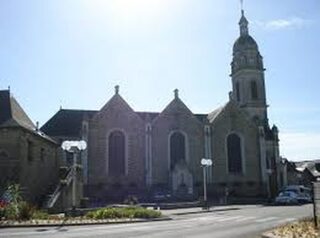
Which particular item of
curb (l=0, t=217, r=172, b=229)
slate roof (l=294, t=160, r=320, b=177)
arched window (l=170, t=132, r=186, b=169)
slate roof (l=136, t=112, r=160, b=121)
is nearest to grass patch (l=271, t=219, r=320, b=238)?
curb (l=0, t=217, r=172, b=229)

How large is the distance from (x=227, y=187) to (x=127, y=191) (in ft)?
35.3

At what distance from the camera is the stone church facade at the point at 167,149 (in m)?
46.9

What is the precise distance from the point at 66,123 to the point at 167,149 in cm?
1159

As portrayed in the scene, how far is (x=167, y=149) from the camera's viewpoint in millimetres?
48906

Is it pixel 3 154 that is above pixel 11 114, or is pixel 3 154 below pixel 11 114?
below

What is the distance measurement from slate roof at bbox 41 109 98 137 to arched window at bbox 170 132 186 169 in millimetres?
9172

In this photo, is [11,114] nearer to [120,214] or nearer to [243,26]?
[120,214]

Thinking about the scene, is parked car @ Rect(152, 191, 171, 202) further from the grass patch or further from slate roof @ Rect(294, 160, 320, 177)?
slate roof @ Rect(294, 160, 320, 177)

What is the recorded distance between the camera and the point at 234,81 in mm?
64938

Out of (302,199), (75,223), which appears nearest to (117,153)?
(302,199)

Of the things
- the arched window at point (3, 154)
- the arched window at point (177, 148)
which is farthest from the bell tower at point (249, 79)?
the arched window at point (3, 154)

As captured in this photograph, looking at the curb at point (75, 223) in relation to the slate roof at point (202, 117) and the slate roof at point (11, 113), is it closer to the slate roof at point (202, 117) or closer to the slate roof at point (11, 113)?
the slate roof at point (11, 113)

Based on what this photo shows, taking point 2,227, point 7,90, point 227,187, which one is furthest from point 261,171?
point 2,227

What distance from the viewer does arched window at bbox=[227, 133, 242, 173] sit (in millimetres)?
51156
